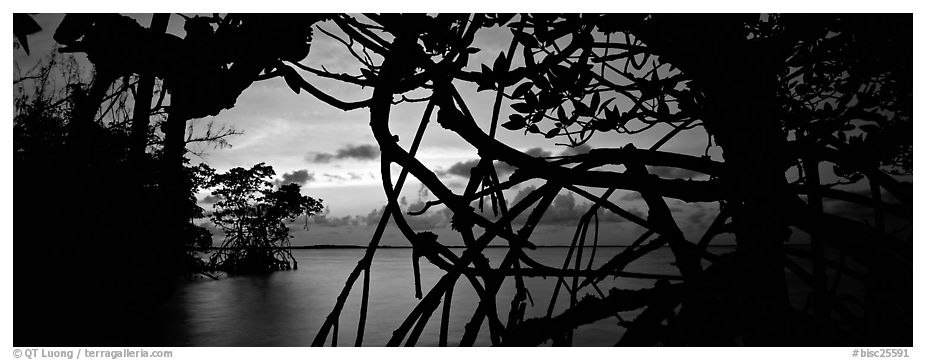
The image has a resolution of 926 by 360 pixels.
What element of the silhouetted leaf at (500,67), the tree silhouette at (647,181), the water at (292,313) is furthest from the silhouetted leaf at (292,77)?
the water at (292,313)

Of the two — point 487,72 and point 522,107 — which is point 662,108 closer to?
point 522,107

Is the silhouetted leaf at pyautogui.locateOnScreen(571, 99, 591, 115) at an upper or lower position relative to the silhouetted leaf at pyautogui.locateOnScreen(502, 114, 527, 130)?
upper

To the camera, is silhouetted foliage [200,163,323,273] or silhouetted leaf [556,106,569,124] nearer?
silhouetted leaf [556,106,569,124]

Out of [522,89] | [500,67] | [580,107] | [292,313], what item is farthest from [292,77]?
[292,313]

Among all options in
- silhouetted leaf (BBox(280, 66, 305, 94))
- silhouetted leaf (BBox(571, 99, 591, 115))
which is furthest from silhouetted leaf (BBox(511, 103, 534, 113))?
silhouetted leaf (BBox(280, 66, 305, 94))

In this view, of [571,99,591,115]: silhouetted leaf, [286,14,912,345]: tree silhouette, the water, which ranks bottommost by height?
the water

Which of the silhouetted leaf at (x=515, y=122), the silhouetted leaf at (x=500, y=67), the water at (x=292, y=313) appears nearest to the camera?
the silhouetted leaf at (x=500, y=67)

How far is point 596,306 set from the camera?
69.5 inches

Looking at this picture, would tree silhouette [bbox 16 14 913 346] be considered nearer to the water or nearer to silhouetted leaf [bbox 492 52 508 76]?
silhouetted leaf [bbox 492 52 508 76]

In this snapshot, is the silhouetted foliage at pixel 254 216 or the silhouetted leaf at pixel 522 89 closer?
the silhouetted leaf at pixel 522 89

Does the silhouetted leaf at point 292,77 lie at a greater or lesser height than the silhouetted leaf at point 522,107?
lesser

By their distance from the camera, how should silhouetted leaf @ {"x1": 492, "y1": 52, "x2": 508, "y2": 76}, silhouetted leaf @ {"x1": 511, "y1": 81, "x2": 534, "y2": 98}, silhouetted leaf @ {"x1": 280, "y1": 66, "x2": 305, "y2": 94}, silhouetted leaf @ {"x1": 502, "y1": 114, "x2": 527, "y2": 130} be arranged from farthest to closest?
1. silhouetted leaf @ {"x1": 502, "y1": 114, "x2": 527, "y2": 130}
2. silhouetted leaf @ {"x1": 511, "y1": 81, "x2": 534, "y2": 98}
3. silhouetted leaf @ {"x1": 492, "y1": 52, "x2": 508, "y2": 76}
4. silhouetted leaf @ {"x1": 280, "y1": 66, "x2": 305, "y2": 94}

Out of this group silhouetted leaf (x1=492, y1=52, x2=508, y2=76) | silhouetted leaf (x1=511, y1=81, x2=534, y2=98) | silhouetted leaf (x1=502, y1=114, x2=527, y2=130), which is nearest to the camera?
silhouetted leaf (x1=492, y1=52, x2=508, y2=76)

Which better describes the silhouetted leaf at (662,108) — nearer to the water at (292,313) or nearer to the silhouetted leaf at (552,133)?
the silhouetted leaf at (552,133)
